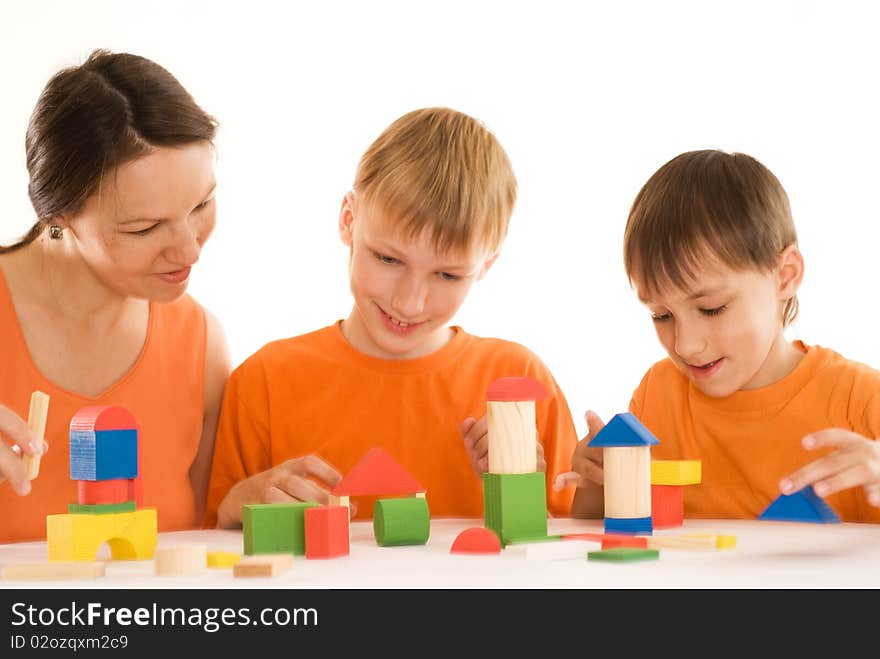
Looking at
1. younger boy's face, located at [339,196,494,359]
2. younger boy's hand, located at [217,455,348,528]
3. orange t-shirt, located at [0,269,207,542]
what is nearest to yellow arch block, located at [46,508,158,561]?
younger boy's hand, located at [217,455,348,528]

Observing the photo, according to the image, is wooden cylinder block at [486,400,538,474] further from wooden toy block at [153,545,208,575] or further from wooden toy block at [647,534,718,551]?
wooden toy block at [153,545,208,575]

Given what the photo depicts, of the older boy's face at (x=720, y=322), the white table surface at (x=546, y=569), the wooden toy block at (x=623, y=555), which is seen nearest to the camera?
the white table surface at (x=546, y=569)

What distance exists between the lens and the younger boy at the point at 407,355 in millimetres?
1549

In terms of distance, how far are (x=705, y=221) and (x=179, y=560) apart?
2.92 feet

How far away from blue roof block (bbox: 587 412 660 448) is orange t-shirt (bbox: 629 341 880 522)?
438 millimetres

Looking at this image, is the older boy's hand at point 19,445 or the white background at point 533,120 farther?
the white background at point 533,120

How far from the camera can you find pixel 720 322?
4.94 feet

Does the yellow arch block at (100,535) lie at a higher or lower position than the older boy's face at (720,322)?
lower

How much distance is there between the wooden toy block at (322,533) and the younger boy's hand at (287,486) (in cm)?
23

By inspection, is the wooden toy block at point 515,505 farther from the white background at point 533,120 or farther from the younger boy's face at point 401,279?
the white background at point 533,120

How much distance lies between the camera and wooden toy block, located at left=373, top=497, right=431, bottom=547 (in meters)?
1.12

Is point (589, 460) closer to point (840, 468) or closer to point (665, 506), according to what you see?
point (665, 506)

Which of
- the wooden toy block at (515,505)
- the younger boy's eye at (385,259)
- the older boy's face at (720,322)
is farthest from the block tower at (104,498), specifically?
the older boy's face at (720,322)
